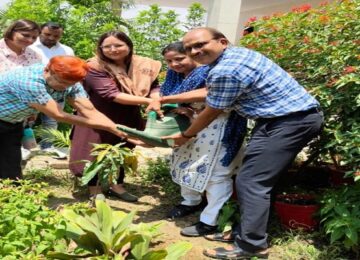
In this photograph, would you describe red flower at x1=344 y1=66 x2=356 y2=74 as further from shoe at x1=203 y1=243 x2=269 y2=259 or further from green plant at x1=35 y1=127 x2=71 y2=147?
green plant at x1=35 y1=127 x2=71 y2=147

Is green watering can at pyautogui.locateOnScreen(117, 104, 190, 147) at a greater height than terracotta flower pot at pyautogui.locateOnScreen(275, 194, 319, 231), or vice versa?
green watering can at pyautogui.locateOnScreen(117, 104, 190, 147)

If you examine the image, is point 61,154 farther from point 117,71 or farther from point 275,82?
point 275,82

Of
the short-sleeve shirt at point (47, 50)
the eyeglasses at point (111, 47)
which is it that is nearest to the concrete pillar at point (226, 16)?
the short-sleeve shirt at point (47, 50)

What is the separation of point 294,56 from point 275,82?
0.95 metres

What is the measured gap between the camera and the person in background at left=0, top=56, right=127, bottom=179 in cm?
295

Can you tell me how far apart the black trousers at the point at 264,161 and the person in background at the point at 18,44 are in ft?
8.20

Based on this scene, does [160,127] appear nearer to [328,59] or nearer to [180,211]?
[180,211]

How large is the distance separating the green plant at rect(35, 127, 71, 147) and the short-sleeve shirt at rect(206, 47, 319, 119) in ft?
7.43

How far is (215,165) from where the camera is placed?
3363 millimetres

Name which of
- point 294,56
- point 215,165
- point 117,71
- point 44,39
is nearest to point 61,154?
point 44,39

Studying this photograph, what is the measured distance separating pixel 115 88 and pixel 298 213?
1.61 metres

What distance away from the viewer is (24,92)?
10.1 feet

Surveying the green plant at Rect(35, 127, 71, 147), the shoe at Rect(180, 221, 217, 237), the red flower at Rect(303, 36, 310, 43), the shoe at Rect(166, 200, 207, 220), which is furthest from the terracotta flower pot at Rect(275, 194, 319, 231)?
the green plant at Rect(35, 127, 71, 147)

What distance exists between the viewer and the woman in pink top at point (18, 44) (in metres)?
4.37
